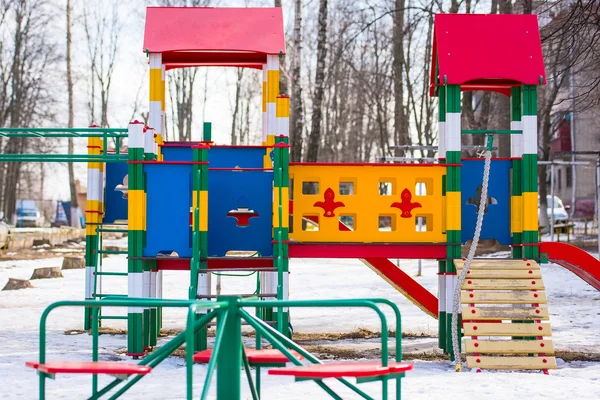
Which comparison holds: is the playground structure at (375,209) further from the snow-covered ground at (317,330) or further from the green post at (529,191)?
the snow-covered ground at (317,330)

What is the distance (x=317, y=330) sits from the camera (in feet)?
38.9

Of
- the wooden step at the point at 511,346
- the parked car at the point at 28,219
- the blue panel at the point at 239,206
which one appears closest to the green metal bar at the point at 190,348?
the wooden step at the point at 511,346

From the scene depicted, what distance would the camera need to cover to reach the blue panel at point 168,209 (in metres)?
9.35

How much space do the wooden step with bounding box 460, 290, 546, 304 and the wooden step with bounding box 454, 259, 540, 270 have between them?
1.11 feet

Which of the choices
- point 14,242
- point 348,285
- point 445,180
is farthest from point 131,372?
point 14,242

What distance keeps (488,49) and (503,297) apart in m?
2.93

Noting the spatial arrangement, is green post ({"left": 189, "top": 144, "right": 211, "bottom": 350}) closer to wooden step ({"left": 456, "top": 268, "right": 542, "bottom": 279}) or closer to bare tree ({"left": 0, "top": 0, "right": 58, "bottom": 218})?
wooden step ({"left": 456, "top": 268, "right": 542, "bottom": 279})

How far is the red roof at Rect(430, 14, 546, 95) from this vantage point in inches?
388

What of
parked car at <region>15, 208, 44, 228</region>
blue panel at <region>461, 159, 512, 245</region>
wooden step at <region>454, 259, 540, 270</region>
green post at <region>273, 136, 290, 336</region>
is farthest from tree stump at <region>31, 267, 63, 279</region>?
parked car at <region>15, 208, 44, 228</region>

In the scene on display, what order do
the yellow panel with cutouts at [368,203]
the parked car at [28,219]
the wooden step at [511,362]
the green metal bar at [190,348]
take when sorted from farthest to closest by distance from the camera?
the parked car at [28,219]
the yellow panel with cutouts at [368,203]
the wooden step at [511,362]
the green metal bar at [190,348]

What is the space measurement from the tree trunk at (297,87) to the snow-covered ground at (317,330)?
10.5 ft

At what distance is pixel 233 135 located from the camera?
151 feet

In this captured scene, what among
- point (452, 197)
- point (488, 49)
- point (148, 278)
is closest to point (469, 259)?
point (452, 197)

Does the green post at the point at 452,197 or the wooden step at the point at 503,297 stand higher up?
the green post at the point at 452,197
